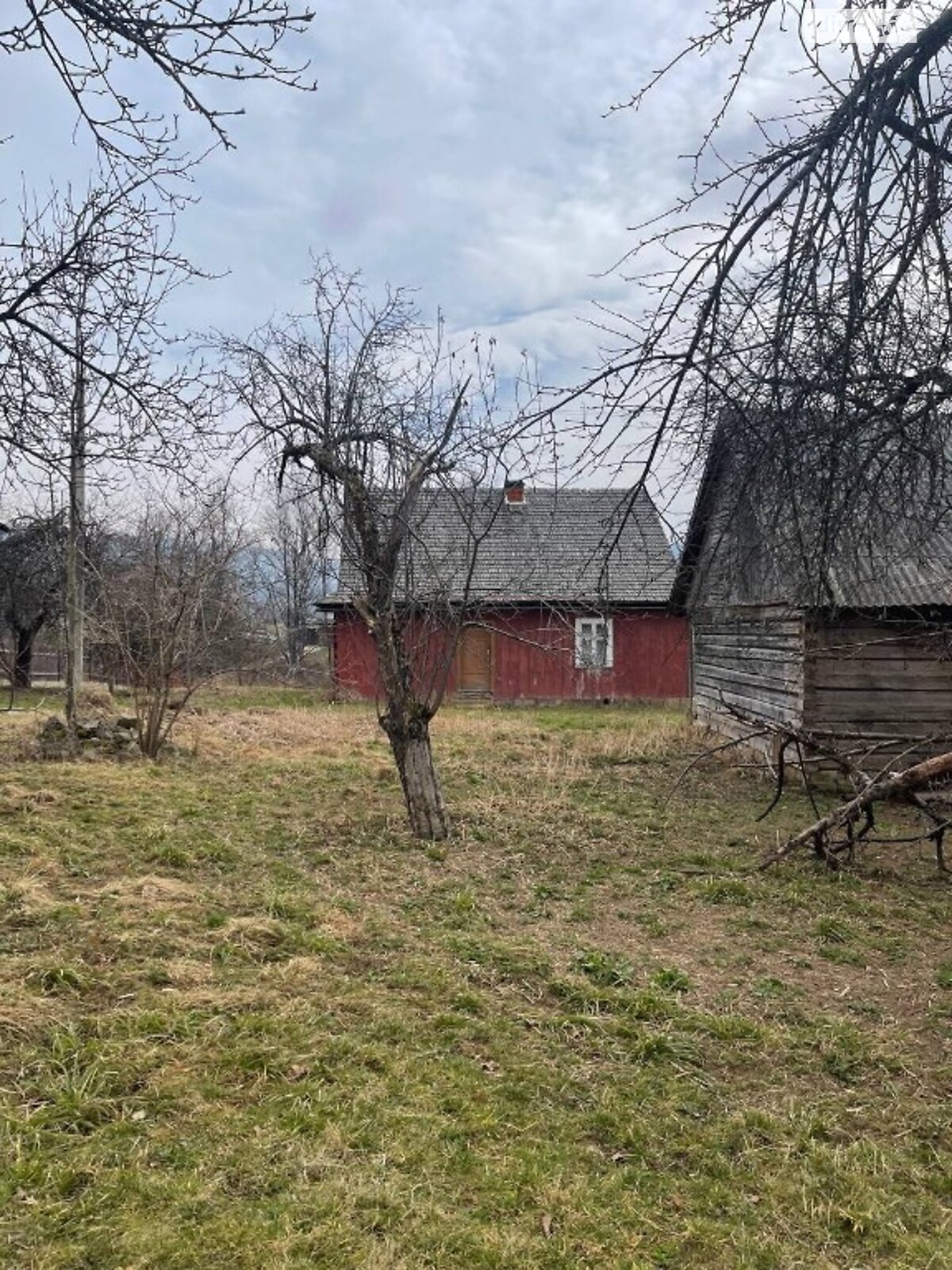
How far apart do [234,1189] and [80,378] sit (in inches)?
195

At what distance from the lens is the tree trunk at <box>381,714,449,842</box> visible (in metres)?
7.50

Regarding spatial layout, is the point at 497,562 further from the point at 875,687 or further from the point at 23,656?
the point at 23,656

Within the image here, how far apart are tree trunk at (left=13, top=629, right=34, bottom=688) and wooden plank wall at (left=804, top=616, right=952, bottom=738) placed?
Answer: 20.2 m

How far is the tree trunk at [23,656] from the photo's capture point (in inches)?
935

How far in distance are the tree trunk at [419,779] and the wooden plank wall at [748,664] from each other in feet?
10.3

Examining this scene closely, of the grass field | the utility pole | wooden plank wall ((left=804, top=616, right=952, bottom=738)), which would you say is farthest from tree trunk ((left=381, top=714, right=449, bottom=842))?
wooden plank wall ((left=804, top=616, right=952, bottom=738))

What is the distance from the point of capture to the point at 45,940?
452 cm

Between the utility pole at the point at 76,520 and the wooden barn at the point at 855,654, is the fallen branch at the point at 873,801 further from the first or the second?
the utility pole at the point at 76,520

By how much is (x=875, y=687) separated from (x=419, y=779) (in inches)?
Answer: 231

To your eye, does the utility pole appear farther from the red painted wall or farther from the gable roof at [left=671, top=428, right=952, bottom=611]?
the red painted wall

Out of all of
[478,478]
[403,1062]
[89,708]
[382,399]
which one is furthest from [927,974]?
[89,708]

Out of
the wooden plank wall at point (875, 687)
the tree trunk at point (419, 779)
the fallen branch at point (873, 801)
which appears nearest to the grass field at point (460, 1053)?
the fallen branch at point (873, 801)

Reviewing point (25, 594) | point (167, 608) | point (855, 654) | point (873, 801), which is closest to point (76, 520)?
point (167, 608)

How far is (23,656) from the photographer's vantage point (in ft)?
79.2
